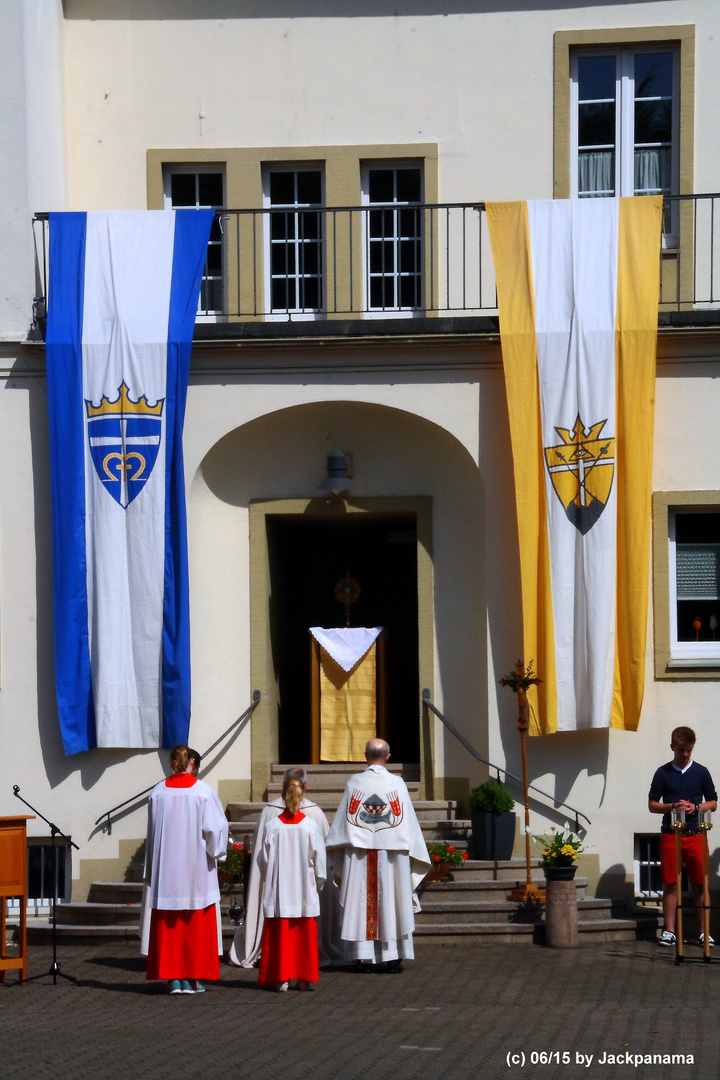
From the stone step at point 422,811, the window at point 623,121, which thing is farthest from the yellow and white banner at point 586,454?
the window at point 623,121

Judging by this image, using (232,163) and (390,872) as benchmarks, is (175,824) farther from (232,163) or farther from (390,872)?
(232,163)

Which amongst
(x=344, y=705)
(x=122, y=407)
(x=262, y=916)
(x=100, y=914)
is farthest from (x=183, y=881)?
(x=122, y=407)

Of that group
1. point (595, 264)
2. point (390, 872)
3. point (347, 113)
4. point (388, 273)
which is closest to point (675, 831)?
point (390, 872)

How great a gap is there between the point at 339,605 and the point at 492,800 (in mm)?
3653

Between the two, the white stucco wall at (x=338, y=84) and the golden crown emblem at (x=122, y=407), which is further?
the white stucco wall at (x=338, y=84)

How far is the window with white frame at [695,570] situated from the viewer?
46.0ft

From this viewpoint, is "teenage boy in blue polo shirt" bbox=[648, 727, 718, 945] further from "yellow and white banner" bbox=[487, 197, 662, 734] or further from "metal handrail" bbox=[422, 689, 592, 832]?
"metal handrail" bbox=[422, 689, 592, 832]

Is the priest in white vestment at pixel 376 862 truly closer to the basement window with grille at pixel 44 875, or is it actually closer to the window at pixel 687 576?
the window at pixel 687 576

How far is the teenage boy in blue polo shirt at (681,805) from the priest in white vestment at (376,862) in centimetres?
219

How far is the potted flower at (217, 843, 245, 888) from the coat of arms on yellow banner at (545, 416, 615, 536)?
13.4 ft

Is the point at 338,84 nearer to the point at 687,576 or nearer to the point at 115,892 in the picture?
the point at 687,576

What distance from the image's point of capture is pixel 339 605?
16141 mm

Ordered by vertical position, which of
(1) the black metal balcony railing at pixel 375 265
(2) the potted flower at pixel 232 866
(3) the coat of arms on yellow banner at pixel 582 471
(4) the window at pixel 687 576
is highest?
(1) the black metal balcony railing at pixel 375 265

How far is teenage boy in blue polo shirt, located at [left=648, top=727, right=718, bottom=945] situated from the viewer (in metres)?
12.3
